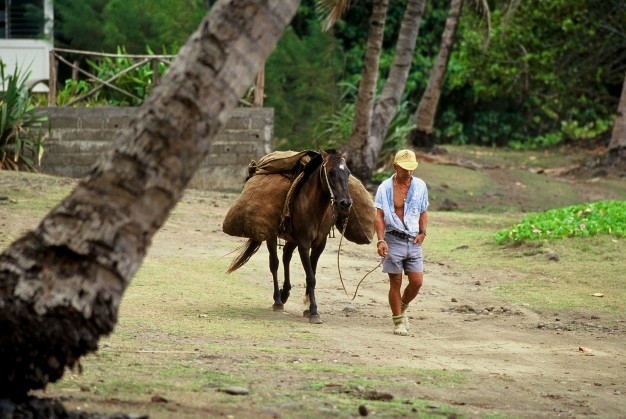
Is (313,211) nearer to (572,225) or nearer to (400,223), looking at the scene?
(400,223)

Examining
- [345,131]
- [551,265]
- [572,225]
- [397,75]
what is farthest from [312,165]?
[345,131]

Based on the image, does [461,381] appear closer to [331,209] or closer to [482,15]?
[331,209]

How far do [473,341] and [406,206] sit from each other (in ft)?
4.46

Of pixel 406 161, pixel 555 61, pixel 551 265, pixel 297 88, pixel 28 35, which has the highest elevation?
pixel 406 161

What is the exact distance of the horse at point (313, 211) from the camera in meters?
11.4

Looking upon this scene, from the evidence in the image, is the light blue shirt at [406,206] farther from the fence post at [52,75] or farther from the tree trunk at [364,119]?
the tree trunk at [364,119]

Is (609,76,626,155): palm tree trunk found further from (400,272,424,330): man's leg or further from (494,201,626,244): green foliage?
(400,272,424,330): man's leg

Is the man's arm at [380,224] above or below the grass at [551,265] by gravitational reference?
above

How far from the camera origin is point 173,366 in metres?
8.30

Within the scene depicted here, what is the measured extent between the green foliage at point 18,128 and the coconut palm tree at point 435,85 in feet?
42.6

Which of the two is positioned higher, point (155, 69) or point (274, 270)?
point (155, 69)

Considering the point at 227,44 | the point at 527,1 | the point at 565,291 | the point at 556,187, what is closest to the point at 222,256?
A: the point at 565,291

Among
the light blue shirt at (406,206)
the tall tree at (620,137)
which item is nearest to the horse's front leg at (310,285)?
the light blue shirt at (406,206)

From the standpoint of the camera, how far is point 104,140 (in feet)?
78.6
